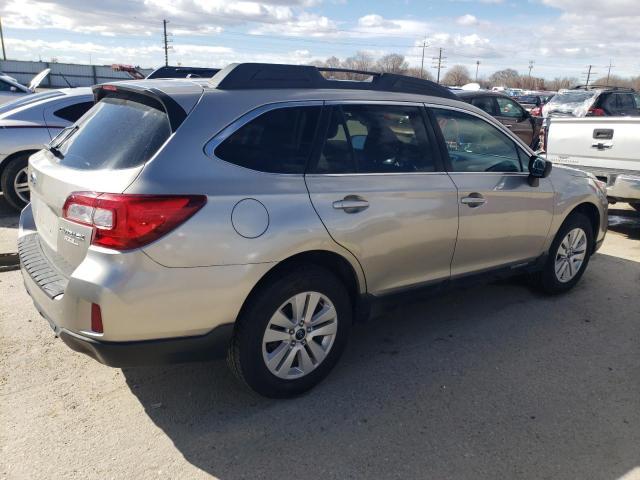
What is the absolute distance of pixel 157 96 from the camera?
2781 millimetres

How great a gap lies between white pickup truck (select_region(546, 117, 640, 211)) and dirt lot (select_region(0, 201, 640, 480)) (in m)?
2.92

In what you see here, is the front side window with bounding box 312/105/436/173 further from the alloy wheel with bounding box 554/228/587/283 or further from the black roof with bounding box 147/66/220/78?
the alloy wheel with bounding box 554/228/587/283

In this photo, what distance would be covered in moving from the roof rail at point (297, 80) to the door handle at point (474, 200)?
0.78 meters

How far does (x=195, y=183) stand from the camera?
259 centimetres

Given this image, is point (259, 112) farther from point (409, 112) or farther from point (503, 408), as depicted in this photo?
point (503, 408)

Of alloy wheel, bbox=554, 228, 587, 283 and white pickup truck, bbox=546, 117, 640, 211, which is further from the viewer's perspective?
white pickup truck, bbox=546, 117, 640, 211

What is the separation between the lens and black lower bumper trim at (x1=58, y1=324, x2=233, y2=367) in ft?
8.35

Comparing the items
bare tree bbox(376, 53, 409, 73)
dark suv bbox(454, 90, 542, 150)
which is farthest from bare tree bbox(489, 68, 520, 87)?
dark suv bbox(454, 90, 542, 150)

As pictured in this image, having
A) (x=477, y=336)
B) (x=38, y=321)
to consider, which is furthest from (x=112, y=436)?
(x=477, y=336)

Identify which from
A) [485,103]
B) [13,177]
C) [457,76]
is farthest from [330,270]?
[457,76]

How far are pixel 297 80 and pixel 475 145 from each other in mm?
1625

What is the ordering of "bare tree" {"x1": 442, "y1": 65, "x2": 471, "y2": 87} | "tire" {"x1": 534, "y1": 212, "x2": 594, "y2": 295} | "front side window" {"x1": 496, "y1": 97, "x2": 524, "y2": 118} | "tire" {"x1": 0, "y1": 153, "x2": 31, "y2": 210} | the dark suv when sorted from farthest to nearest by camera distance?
1. "bare tree" {"x1": 442, "y1": 65, "x2": 471, "y2": 87}
2. "front side window" {"x1": 496, "y1": 97, "x2": 524, "y2": 118}
3. the dark suv
4. "tire" {"x1": 0, "y1": 153, "x2": 31, "y2": 210}
5. "tire" {"x1": 534, "y1": 212, "x2": 594, "y2": 295}

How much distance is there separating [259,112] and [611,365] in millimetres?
2911

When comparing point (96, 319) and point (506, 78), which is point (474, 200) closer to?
point (96, 319)
